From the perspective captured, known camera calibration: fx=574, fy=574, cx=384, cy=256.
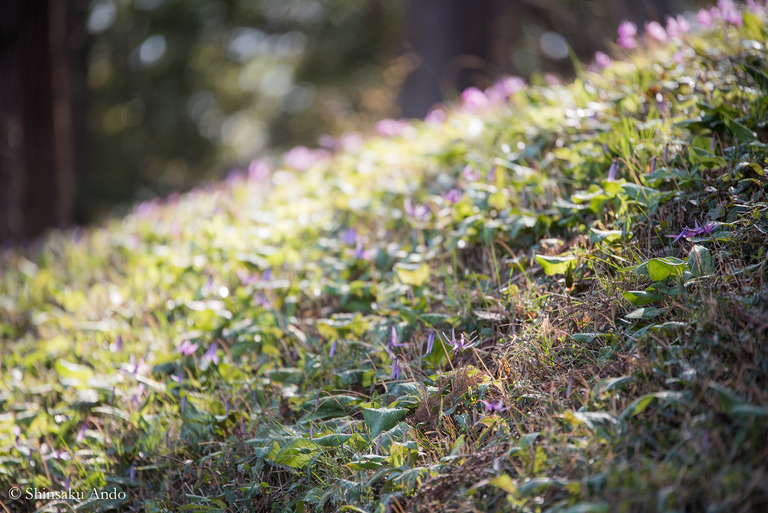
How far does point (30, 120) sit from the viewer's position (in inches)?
313

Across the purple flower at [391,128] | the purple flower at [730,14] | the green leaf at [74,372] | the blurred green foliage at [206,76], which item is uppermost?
the blurred green foliage at [206,76]

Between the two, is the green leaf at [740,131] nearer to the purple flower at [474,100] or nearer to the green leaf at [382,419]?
the green leaf at [382,419]

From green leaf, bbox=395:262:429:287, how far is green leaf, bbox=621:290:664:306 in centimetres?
106

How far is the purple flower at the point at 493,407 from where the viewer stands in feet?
6.99

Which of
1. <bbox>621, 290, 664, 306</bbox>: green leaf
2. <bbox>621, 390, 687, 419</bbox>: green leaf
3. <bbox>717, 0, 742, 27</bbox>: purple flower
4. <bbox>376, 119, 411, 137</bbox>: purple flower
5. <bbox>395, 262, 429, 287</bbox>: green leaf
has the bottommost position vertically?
<bbox>621, 390, 687, 419</bbox>: green leaf

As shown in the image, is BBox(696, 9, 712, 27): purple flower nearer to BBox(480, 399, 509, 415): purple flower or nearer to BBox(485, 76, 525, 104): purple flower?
BBox(485, 76, 525, 104): purple flower

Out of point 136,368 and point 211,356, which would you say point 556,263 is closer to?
point 211,356

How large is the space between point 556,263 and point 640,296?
0.44 meters

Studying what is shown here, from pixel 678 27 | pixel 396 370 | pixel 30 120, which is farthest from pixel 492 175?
pixel 30 120

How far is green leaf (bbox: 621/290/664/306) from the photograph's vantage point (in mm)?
2264

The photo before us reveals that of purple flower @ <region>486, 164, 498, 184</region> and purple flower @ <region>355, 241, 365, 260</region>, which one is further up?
purple flower @ <region>486, 164, 498, 184</region>

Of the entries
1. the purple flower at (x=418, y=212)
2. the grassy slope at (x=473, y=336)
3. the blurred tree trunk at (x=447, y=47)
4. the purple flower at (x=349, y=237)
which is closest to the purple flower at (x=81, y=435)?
the grassy slope at (x=473, y=336)

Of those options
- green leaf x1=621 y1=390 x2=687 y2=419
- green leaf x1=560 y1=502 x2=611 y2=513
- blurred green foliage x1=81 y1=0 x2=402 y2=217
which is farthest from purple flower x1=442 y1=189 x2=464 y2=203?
blurred green foliage x1=81 y1=0 x2=402 y2=217

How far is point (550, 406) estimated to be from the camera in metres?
2.10
